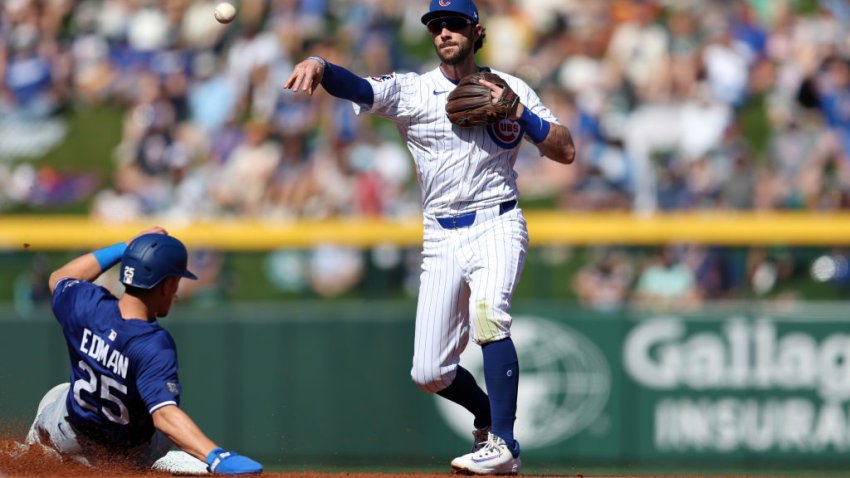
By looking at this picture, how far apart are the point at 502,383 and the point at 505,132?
1.03 metres

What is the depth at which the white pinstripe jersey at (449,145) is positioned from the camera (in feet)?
18.1

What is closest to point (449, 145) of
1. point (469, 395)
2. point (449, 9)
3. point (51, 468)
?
point (449, 9)

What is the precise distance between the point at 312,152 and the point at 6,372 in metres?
2.90

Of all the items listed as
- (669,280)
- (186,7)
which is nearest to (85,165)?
(186,7)

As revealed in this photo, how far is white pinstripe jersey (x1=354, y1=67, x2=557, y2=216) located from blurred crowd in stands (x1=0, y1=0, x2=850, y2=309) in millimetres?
3900

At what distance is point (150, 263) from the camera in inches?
201

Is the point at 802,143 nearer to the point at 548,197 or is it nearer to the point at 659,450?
the point at 548,197

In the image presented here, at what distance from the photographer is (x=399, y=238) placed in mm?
9523

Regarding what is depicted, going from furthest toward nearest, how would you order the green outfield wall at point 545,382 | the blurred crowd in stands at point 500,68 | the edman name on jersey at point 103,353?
the blurred crowd in stands at point 500,68, the green outfield wall at point 545,382, the edman name on jersey at point 103,353

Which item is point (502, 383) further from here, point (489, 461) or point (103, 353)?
point (103, 353)

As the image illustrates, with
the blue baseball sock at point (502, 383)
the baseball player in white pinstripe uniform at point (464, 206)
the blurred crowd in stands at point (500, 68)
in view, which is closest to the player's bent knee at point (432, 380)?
the baseball player in white pinstripe uniform at point (464, 206)

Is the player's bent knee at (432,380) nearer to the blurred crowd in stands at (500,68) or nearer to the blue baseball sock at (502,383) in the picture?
the blue baseball sock at (502,383)

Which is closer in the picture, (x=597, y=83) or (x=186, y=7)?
(x=597, y=83)

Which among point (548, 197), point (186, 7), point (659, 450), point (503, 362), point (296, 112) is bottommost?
point (659, 450)
